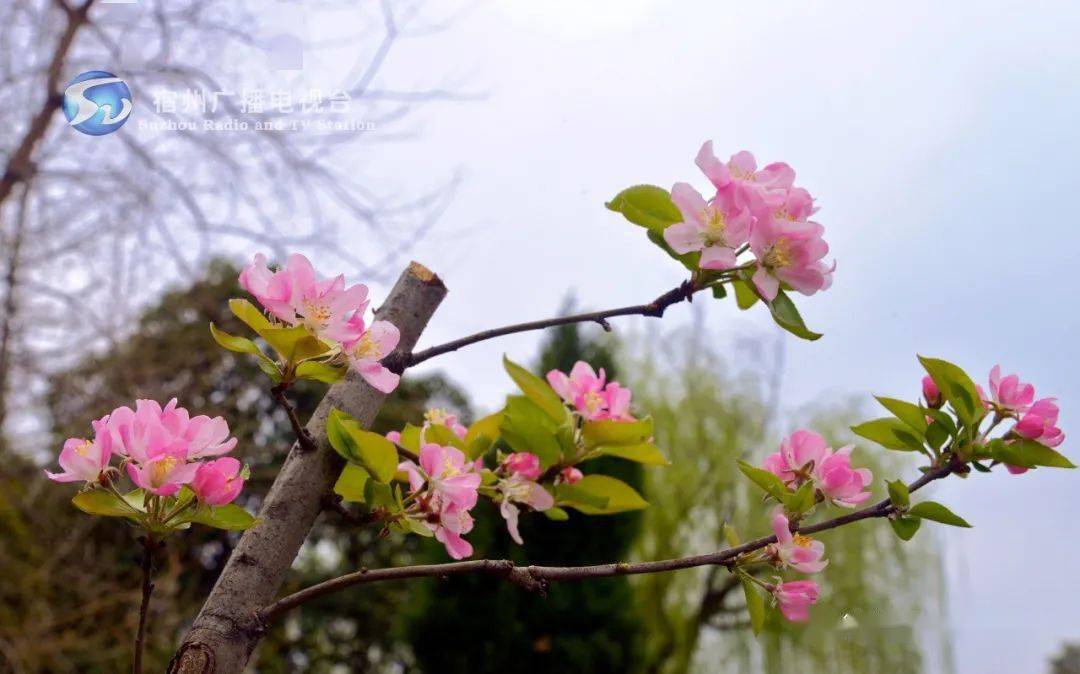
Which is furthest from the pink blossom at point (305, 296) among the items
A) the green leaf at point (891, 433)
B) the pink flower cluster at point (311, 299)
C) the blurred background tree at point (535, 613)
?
the blurred background tree at point (535, 613)

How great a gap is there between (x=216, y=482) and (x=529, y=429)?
0.72 feet

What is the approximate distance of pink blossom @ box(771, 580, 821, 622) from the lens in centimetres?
54

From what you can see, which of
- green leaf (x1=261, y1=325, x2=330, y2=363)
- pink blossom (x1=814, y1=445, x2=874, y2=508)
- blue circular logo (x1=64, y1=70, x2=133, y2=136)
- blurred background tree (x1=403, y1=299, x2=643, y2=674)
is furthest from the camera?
blurred background tree (x1=403, y1=299, x2=643, y2=674)

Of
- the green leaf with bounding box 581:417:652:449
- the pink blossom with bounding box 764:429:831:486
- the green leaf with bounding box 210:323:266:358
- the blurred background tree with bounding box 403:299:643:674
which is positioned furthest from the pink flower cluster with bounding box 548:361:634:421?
the blurred background tree with bounding box 403:299:643:674

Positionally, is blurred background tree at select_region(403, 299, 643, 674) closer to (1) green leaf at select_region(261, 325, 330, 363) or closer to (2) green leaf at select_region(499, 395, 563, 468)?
(2) green leaf at select_region(499, 395, 563, 468)

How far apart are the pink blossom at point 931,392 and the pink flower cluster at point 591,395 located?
19 centimetres

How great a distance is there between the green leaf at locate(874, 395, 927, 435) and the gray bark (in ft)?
1.02

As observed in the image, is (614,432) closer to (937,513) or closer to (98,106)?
(937,513)

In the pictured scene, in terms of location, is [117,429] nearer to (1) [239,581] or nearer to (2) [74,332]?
(1) [239,581]

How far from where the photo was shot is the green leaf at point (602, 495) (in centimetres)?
63

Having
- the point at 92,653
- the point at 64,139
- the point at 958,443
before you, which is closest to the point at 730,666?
the point at 92,653

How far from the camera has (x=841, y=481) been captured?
1.84 feet

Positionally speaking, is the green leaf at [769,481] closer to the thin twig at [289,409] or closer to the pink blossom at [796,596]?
the pink blossom at [796,596]

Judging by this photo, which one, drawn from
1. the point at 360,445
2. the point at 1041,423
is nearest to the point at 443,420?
the point at 360,445
